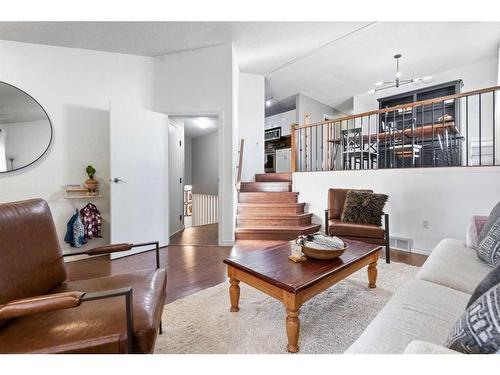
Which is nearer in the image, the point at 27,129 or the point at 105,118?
the point at 27,129

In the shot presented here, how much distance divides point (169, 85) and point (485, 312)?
4.06 m

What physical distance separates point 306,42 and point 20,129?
4225 millimetres

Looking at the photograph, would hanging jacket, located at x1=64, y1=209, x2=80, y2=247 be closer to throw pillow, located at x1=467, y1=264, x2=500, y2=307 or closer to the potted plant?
the potted plant

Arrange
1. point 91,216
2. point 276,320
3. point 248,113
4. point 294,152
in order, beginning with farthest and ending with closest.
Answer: point 248,113 → point 294,152 → point 91,216 → point 276,320

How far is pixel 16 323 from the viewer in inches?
40.7

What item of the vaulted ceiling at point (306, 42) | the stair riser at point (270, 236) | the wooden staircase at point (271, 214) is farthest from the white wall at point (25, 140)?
the stair riser at point (270, 236)

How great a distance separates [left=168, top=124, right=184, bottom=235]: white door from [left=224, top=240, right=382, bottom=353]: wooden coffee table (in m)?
3.10

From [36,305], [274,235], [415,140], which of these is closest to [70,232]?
[36,305]

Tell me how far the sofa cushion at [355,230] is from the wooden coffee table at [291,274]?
777 millimetres

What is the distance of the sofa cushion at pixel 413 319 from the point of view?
892mm

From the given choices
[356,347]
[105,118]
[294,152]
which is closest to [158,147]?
[105,118]

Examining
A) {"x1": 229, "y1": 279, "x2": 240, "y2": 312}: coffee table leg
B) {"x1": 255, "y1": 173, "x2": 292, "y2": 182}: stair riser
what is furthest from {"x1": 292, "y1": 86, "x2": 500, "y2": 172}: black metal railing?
{"x1": 229, "y1": 279, "x2": 240, "y2": 312}: coffee table leg

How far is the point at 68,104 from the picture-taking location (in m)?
3.21

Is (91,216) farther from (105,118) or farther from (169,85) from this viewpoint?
(169,85)
